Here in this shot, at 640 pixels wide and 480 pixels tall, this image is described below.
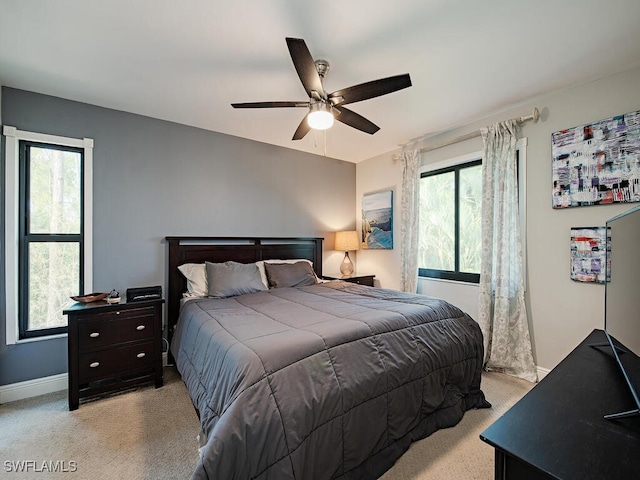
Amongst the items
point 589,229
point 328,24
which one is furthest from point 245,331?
point 589,229

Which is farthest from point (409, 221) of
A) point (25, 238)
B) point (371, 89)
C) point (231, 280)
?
point (25, 238)

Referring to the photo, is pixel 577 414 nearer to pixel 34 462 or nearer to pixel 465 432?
pixel 465 432

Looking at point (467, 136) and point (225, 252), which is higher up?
point (467, 136)

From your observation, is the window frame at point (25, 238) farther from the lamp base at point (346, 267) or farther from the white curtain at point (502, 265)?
the white curtain at point (502, 265)

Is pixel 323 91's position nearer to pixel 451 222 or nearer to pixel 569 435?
pixel 569 435

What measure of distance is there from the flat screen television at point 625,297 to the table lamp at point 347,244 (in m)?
3.01

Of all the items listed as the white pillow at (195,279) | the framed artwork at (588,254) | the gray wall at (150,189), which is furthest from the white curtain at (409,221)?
the white pillow at (195,279)

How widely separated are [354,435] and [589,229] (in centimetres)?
247

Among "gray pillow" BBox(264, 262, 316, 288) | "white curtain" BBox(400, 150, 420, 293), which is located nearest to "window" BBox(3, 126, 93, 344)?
"gray pillow" BBox(264, 262, 316, 288)

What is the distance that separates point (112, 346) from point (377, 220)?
343 centimetres

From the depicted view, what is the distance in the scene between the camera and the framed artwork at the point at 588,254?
7.70 ft

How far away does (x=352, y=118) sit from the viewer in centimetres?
233

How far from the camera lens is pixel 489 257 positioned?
2.98 m

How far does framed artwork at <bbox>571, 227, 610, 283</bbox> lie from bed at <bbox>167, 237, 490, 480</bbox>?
1.06 m
